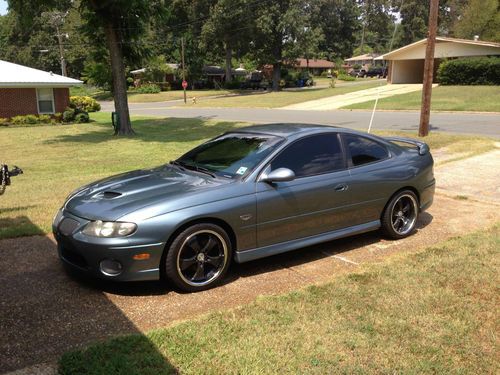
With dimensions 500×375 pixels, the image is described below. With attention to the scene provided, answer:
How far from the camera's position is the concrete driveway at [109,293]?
141 inches

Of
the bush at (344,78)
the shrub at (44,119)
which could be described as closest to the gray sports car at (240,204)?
the shrub at (44,119)

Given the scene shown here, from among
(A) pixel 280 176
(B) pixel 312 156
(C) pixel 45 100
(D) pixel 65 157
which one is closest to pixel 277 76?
(C) pixel 45 100

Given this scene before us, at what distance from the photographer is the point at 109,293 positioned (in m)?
4.33

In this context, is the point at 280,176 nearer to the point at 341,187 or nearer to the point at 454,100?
the point at 341,187

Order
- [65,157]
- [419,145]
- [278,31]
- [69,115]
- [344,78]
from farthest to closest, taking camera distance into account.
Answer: [344,78] < [278,31] < [69,115] < [65,157] < [419,145]

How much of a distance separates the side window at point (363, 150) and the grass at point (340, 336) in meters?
1.48

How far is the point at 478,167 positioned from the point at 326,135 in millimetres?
6354

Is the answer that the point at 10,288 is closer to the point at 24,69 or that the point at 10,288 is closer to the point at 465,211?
the point at 465,211

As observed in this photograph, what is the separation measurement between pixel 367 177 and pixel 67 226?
3.17 meters

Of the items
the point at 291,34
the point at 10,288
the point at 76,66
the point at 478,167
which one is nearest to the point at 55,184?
the point at 10,288

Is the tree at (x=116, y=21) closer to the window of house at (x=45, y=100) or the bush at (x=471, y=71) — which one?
the window of house at (x=45, y=100)

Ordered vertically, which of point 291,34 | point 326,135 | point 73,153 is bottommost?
point 73,153

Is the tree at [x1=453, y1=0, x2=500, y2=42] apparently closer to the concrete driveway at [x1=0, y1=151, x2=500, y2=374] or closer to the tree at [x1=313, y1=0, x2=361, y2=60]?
the tree at [x1=313, y1=0, x2=361, y2=60]

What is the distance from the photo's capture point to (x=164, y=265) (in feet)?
13.9
